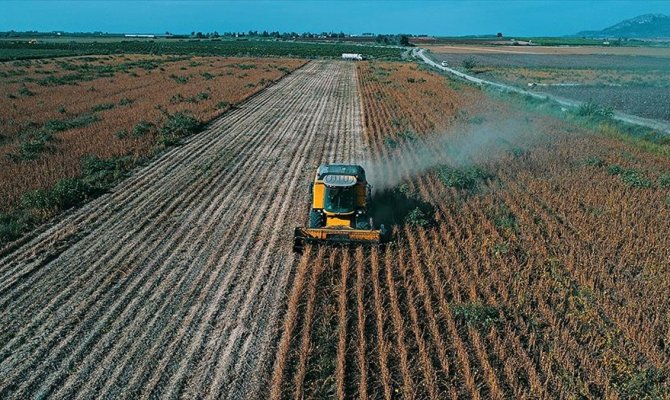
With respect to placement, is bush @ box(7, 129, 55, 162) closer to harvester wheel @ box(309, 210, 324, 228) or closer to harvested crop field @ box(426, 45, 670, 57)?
harvester wheel @ box(309, 210, 324, 228)

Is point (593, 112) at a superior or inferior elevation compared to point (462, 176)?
superior

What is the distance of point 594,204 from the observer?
15359mm

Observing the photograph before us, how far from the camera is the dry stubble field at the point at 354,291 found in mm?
7664

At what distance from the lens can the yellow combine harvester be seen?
37.9 ft

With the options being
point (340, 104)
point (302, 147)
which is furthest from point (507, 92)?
point (302, 147)

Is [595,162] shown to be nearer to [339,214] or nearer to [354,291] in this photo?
[339,214]

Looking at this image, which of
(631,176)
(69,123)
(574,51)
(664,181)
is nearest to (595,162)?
(631,176)

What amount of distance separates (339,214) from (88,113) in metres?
24.9

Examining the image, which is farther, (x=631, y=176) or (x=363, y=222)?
(x=631, y=176)

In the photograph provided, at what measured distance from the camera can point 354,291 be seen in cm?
1012

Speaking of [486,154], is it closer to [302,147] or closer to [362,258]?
[302,147]

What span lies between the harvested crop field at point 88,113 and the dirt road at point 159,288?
342 cm

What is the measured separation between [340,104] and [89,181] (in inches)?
908

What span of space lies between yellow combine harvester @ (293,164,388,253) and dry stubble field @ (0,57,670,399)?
464 millimetres
